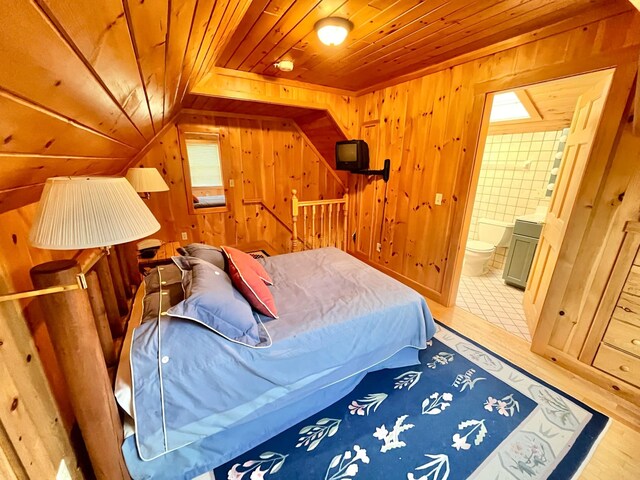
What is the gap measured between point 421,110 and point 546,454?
2.81m

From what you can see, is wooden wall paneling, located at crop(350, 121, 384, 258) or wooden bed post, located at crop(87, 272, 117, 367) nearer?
wooden bed post, located at crop(87, 272, 117, 367)

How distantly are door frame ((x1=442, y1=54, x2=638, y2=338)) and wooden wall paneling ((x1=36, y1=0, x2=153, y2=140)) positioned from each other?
2.41m

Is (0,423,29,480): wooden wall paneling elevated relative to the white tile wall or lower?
lower

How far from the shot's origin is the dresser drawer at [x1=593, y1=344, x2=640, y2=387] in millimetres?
1615

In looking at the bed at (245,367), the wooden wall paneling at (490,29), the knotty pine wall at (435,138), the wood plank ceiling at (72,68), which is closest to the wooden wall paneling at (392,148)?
the knotty pine wall at (435,138)

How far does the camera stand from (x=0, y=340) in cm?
74

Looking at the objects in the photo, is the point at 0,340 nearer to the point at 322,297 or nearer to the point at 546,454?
the point at 322,297

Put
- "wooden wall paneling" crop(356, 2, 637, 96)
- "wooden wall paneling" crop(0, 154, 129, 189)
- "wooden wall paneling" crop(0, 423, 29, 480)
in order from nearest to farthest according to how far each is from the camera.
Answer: "wooden wall paneling" crop(0, 154, 129, 189) → "wooden wall paneling" crop(0, 423, 29, 480) → "wooden wall paneling" crop(356, 2, 637, 96)

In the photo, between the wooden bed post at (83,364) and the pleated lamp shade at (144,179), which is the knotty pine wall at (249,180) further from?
Answer: the wooden bed post at (83,364)

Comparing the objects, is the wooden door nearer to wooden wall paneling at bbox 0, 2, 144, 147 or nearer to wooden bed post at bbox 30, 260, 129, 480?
wooden wall paneling at bbox 0, 2, 144, 147

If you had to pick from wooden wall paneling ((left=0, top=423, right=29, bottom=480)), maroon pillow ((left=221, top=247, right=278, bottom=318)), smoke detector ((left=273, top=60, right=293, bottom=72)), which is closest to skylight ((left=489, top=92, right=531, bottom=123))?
smoke detector ((left=273, top=60, right=293, bottom=72))

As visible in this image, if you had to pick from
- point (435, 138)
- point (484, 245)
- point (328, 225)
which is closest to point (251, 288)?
point (435, 138)

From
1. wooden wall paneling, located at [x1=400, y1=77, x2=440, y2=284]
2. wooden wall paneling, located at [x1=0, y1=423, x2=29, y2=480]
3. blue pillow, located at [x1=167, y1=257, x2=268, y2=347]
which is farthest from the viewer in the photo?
wooden wall paneling, located at [x1=400, y1=77, x2=440, y2=284]

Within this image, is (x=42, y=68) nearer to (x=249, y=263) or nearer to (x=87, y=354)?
(x=87, y=354)
